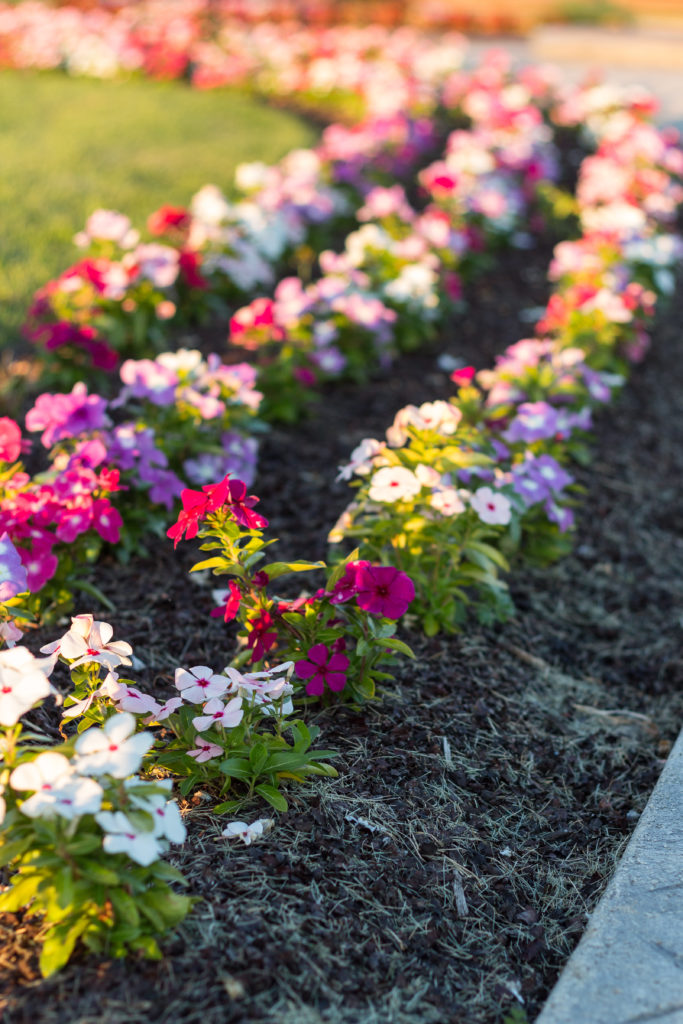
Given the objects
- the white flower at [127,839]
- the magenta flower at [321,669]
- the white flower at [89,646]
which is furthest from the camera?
the magenta flower at [321,669]

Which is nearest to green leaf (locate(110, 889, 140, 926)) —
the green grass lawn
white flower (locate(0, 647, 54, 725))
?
white flower (locate(0, 647, 54, 725))

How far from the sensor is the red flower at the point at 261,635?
204cm

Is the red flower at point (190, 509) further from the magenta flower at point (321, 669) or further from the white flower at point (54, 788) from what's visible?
the white flower at point (54, 788)

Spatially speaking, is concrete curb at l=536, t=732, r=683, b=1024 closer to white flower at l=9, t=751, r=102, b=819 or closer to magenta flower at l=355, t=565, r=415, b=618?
magenta flower at l=355, t=565, r=415, b=618

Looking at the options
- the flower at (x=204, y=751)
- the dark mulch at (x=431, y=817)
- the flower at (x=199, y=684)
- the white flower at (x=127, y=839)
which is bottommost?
the dark mulch at (x=431, y=817)

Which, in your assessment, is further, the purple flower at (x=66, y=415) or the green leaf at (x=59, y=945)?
the purple flower at (x=66, y=415)

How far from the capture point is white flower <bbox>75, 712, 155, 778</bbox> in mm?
1588

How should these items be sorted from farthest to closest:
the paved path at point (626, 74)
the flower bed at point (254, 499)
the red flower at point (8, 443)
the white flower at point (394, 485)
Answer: the paved path at point (626, 74)
the red flower at point (8, 443)
the white flower at point (394, 485)
the flower bed at point (254, 499)

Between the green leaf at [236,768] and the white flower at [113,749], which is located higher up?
the white flower at [113,749]

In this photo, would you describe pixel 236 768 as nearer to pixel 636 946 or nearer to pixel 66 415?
pixel 636 946

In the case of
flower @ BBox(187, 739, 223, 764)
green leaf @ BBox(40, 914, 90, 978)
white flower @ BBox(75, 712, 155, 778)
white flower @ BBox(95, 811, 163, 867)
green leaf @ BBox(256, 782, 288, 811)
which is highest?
white flower @ BBox(75, 712, 155, 778)

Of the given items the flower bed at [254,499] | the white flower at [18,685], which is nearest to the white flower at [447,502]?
the flower bed at [254,499]

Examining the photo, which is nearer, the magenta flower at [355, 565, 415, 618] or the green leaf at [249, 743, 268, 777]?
the green leaf at [249, 743, 268, 777]

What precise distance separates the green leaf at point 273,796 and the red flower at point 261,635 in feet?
0.85
